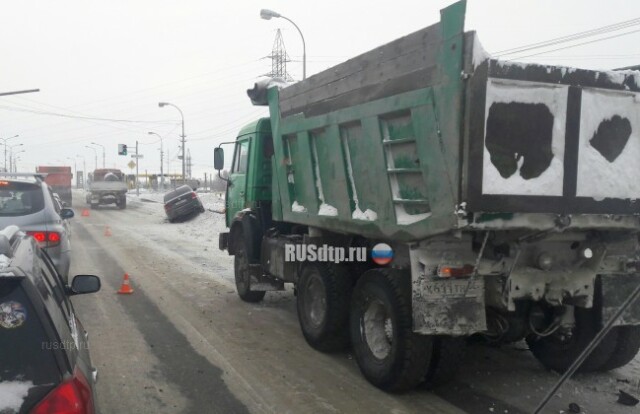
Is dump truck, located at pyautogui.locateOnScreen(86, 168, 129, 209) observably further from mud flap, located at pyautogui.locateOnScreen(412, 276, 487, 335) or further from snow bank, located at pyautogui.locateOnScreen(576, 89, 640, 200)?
snow bank, located at pyautogui.locateOnScreen(576, 89, 640, 200)

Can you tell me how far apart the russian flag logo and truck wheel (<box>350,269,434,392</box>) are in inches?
8.1

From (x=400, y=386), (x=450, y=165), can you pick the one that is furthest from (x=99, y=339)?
(x=450, y=165)

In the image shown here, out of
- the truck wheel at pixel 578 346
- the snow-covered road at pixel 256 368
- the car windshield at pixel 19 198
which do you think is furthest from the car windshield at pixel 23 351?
the car windshield at pixel 19 198

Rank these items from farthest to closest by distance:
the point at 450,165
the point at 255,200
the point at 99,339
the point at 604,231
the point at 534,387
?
the point at 255,200 → the point at 99,339 → the point at 534,387 → the point at 604,231 → the point at 450,165

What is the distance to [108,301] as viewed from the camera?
8.65 m

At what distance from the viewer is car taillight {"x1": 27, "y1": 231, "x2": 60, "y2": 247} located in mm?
7417

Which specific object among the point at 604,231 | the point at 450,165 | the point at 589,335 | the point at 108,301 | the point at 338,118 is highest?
the point at 338,118

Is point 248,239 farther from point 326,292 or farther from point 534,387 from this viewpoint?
point 534,387

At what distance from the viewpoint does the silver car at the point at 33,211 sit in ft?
23.9

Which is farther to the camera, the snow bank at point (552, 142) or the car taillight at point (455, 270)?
the car taillight at point (455, 270)

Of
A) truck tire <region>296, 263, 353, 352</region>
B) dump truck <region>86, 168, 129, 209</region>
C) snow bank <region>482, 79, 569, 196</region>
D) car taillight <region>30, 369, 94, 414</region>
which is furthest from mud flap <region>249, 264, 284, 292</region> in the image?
dump truck <region>86, 168, 129, 209</region>

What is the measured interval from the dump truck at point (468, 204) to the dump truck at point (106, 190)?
3224 centimetres

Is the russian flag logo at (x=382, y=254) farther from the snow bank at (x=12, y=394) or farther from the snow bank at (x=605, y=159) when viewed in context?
the snow bank at (x=12, y=394)

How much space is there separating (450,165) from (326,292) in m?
2.49
